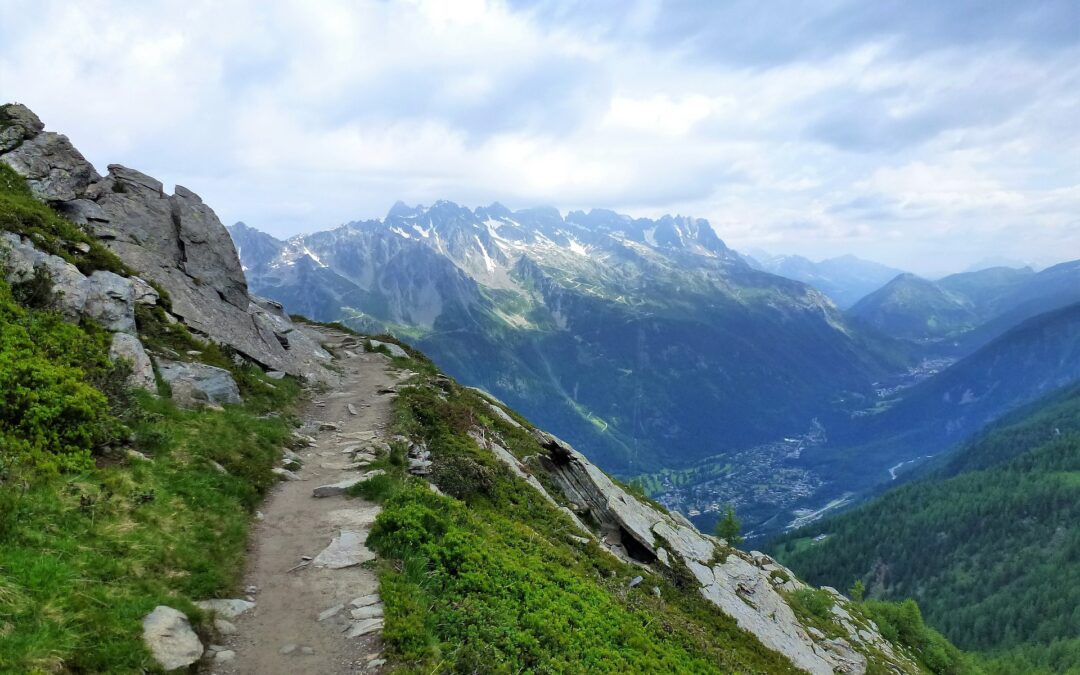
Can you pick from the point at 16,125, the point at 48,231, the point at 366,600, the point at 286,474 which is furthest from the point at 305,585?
the point at 16,125

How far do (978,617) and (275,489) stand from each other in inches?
9058

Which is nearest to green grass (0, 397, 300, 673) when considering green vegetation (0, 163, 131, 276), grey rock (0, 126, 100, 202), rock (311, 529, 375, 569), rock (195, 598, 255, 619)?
rock (195, 598, 255, 619)

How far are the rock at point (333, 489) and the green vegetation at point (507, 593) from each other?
0.57m

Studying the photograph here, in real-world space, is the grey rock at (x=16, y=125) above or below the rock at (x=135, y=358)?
above

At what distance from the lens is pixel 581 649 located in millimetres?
13898

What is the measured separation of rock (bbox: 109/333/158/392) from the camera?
19734mm

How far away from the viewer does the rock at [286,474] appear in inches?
803

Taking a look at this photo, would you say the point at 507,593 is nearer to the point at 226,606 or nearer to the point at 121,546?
the point at 226,606

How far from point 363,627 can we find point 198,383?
55.6 feet

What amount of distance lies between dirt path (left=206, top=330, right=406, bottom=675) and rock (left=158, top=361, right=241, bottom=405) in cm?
449

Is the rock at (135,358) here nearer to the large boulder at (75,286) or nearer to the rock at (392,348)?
the large boulder at (75,286)

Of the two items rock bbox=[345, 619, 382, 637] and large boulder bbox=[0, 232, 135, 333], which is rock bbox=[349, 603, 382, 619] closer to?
rock bbox=[345, 619, 382, 637]

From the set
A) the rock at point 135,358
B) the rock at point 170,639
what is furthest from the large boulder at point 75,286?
the rock at point 170,639

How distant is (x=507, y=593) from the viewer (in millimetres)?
14461
